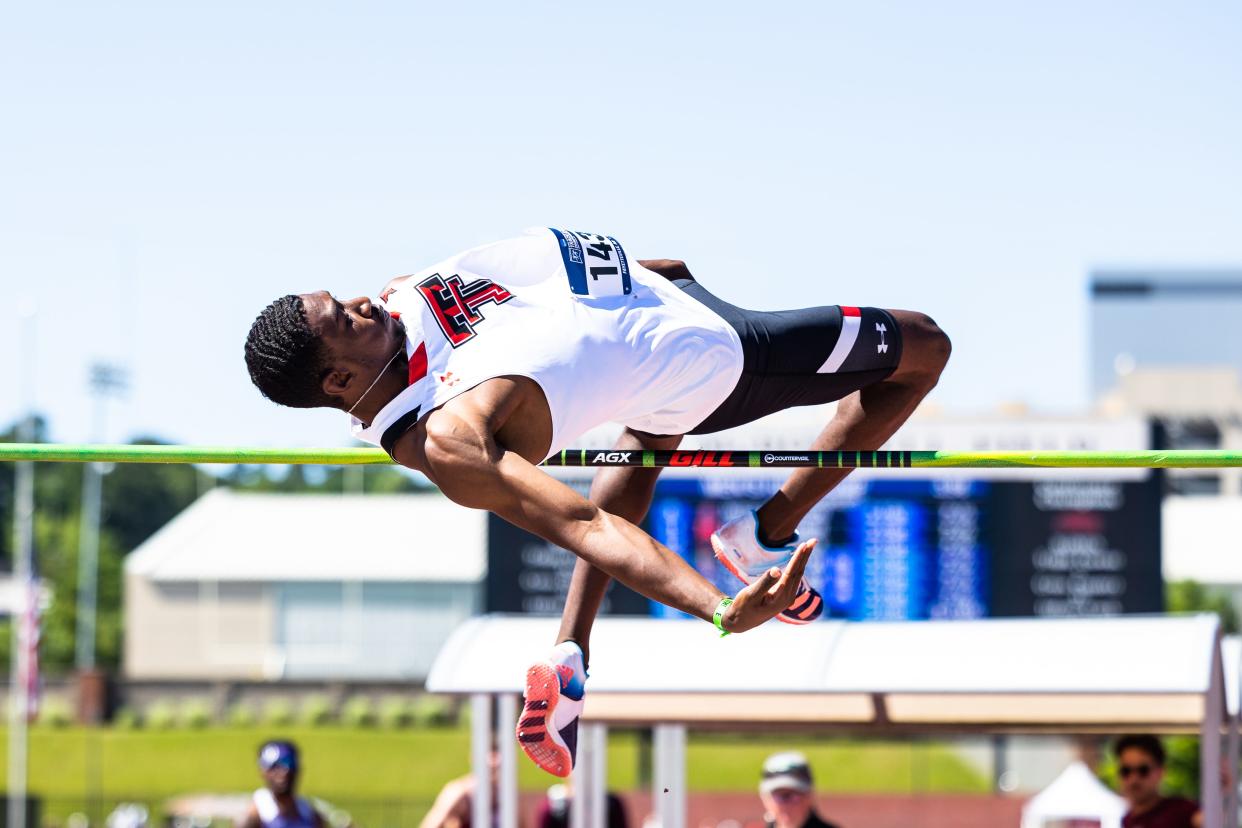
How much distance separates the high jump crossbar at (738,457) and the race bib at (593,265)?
21.5 inches

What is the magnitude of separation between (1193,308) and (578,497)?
3960 inches

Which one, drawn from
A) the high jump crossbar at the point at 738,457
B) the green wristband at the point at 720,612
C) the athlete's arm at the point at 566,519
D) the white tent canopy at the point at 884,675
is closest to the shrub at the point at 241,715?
the white tent canopy at the point at 884,675

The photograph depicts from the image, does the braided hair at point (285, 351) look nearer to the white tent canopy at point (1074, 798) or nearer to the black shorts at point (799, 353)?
the black shorts at point (799, 353)

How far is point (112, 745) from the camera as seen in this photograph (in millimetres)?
40188

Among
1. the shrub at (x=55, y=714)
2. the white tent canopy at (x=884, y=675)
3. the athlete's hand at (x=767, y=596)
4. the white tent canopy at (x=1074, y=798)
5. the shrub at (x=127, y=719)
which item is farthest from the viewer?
the shrub at (x=55, y=714)

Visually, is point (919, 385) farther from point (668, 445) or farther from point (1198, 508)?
point (1198, 508)

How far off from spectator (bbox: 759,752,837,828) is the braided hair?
3.99 meters

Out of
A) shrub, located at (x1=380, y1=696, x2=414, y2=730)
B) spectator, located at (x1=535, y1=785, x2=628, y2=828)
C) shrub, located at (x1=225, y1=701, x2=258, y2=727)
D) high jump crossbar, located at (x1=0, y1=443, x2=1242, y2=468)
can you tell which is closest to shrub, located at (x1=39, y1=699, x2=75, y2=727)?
shrub, located at (x1=225, y1=701, x2=258, y2=727)

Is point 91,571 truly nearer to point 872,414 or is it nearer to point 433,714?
point 433,714

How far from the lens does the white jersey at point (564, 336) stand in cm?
451

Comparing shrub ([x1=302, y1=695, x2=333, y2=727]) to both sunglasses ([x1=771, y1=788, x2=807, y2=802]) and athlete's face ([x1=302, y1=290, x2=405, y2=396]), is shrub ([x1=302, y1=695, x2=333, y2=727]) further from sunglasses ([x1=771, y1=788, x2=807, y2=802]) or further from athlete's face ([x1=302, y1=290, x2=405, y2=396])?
athlete's face ([x1=302, y1=290, x2=405, y2=396])

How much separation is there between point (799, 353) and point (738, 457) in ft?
1.42

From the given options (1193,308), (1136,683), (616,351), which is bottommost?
(1136,683)

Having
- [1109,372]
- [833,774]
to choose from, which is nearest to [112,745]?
[833,774]
